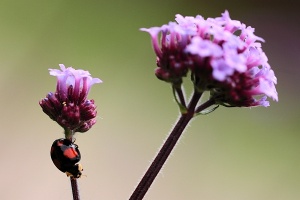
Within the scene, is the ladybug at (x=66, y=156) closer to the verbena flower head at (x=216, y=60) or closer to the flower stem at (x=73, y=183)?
the flower stem at (x=73, y=183)

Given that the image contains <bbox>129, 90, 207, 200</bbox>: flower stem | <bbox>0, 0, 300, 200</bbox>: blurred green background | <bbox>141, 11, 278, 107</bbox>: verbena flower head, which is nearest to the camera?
<bbox>141, 11, 278, 107</bbox>: verbena flower head

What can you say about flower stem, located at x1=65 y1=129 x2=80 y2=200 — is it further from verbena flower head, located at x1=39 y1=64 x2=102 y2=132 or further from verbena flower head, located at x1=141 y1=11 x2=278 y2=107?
verbena flower head, located at x1=141 y1=11 x2=278 y2=107

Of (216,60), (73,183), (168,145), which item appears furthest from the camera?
(73,183)

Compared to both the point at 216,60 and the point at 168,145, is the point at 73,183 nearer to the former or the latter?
the point at 168,145

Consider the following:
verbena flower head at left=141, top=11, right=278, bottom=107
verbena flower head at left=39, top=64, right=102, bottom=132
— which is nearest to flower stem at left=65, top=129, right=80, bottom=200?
verbena flower head at left=39, top=64, right=102, bottom=132

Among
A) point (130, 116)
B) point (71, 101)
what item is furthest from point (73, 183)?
point (130, 116)

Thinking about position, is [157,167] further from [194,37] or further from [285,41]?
[285,41]

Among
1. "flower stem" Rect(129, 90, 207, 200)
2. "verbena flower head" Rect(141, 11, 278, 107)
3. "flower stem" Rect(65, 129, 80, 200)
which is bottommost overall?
"flower stem" Rect(65, 129, 80, 200)
